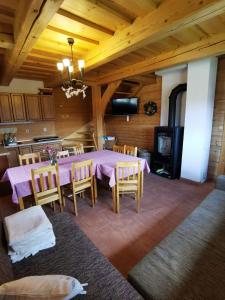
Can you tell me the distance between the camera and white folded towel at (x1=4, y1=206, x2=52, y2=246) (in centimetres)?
126

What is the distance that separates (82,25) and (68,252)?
2523 millimetres

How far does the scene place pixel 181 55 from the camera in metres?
2.94

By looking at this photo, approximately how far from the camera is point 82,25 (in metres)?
2.08

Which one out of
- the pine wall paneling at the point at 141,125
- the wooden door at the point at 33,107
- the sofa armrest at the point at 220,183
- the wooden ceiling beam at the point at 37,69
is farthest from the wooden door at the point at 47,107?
the sofa armrest at the point at 220,183

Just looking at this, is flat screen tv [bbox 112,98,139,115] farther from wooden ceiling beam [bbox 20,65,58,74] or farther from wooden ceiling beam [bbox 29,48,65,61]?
wooden ceiling beam [bbox 29,48,65,61]

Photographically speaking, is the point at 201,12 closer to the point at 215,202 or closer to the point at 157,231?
the point at 215,202

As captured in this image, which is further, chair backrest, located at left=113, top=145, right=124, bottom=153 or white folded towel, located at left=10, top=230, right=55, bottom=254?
chair backrest, located at left=113, top=145, right=124, bottom=153

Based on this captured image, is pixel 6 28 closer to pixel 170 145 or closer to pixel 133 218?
pixel 133 218

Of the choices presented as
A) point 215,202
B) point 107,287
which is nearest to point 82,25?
point 107,287

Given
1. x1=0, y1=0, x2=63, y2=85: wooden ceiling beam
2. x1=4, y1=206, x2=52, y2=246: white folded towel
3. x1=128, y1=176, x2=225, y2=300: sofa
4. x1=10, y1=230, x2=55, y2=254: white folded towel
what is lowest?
x1=128, y1=176, x2=225, y2=300: sofa

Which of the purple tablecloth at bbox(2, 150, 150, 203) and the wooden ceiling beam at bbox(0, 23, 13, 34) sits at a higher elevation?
the wooden ceiling beam at bbox(0, 23, 13, 34)

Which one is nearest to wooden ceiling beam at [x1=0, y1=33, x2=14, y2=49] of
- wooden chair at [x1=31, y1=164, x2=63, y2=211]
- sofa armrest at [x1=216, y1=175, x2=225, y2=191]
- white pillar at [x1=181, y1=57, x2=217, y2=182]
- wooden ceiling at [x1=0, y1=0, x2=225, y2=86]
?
wooden ceiling at [x1=0, y1=0, x2=225, y2=86]

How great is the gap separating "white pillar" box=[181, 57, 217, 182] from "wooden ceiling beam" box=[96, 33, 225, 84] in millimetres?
485

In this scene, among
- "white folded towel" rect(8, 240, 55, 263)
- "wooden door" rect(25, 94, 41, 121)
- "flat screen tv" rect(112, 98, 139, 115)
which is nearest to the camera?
"white folded towel" rect(8, 240, 55, 263)
